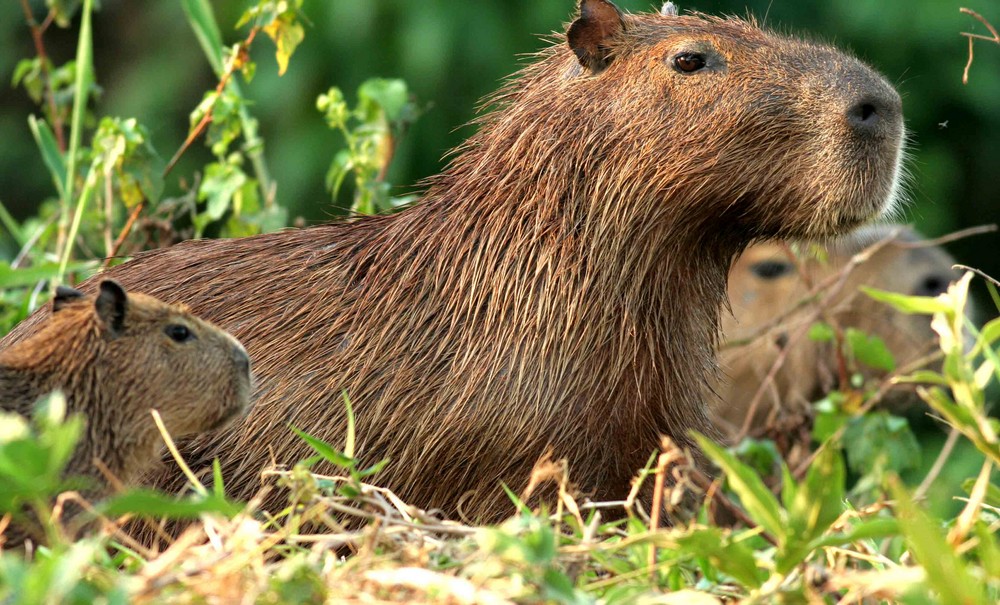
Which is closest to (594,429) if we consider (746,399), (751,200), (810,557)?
(751,200)

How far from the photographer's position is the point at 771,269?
5449 mm

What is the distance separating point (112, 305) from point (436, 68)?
13.8 ft

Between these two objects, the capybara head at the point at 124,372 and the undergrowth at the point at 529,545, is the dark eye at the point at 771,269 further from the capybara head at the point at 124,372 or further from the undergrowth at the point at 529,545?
the capybara head at the point at 124,372

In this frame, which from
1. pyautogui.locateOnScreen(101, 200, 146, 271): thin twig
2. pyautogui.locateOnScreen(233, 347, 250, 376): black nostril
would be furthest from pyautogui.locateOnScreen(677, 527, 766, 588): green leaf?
pyautogui.locateOnScreen(101, 200, 146, 271): thin twig

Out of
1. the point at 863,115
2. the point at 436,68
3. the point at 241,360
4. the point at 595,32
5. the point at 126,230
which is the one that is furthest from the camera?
the point at 436,68

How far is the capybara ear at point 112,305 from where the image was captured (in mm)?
2074

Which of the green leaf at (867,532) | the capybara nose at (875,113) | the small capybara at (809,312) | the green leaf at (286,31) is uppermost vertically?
the green leaf at (286,31)

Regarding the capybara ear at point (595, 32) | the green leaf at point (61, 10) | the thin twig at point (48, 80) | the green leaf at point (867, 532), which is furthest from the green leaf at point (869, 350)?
the green leaf at point (61, 10)

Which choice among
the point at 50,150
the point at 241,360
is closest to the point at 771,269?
the point at 50,150

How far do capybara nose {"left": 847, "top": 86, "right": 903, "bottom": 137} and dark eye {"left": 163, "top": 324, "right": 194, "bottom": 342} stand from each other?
1325 mm

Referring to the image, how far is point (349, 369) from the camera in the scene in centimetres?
274

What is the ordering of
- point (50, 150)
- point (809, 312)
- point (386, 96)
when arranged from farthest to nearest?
point (809, 312), point (386, 96), point (50, 150)

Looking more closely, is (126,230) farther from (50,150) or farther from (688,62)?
(688,62)

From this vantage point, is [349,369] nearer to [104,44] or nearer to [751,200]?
[751,200]
